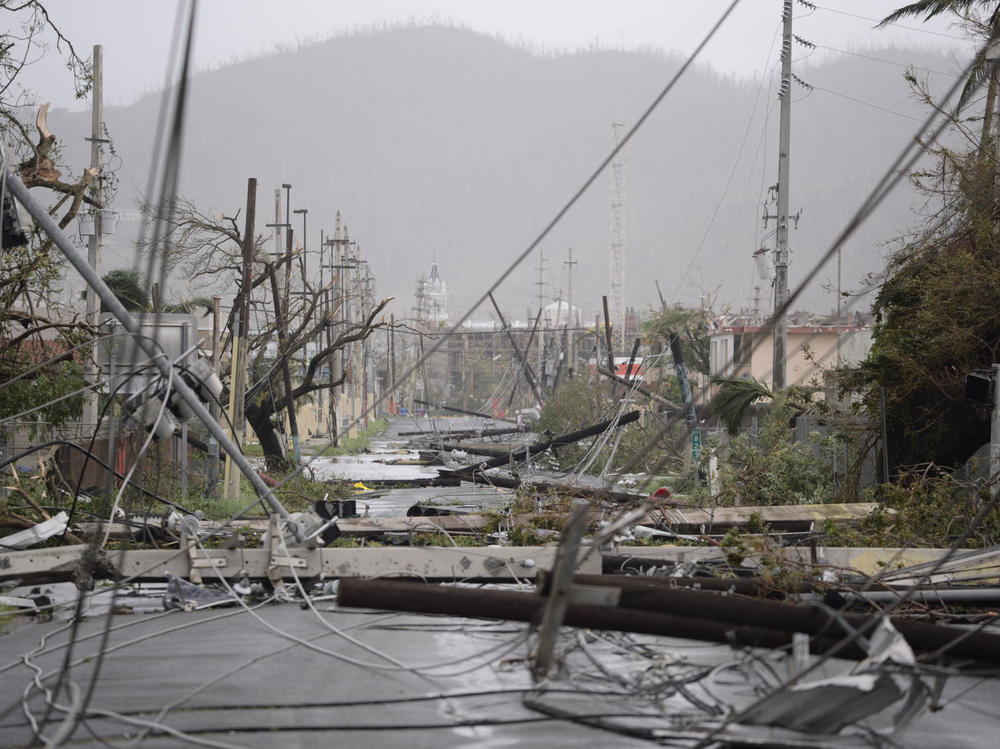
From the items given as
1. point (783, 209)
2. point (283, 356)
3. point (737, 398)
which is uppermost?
point (783, 209)

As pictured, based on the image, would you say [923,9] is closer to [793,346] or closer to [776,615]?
[793,346]

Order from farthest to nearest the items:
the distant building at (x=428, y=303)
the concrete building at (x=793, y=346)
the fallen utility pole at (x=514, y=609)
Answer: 1. the distant building at (x=428, y=303)
2. the concrete building at (x=793, y=346)
3. the fallen utility pole at (x=514, y=609)

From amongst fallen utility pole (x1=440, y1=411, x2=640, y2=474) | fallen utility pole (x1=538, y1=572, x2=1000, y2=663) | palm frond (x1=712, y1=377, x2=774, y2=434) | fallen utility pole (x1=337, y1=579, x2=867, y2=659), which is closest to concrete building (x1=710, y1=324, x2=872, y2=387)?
fallen utility pole (x1=440, y1=411, x2=640, y2=474)

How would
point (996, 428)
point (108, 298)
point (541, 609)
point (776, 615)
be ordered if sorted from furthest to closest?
point (996, 428)
point (108, 298)
point (776, 615)
point (541, 609)

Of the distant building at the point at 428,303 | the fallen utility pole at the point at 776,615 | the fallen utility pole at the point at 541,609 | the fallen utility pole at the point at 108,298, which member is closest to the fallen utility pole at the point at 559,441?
the fallen utility pole at the point at 108,298

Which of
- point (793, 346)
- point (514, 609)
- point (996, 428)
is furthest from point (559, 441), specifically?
point (514, 609)

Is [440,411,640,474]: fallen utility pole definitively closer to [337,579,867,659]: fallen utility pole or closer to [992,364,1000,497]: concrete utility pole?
[992,364,1000,497]: concrete utility pole

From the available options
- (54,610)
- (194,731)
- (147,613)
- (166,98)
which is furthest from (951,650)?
(54,610)

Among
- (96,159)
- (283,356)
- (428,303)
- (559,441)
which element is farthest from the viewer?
(428,303)

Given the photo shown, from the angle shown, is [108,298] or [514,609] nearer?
[514,609]

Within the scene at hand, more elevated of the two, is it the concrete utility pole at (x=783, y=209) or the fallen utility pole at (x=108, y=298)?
the concrete utility pole at (x=783, y=209)

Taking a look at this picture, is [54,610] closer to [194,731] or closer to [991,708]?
[194,731]

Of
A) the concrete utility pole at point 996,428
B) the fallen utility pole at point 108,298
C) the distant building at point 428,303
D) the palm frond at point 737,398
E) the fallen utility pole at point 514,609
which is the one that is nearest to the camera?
the fallen utility pole at point 514,609

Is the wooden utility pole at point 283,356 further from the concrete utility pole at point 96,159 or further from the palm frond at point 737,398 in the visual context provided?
the palm frond at point 737,398
